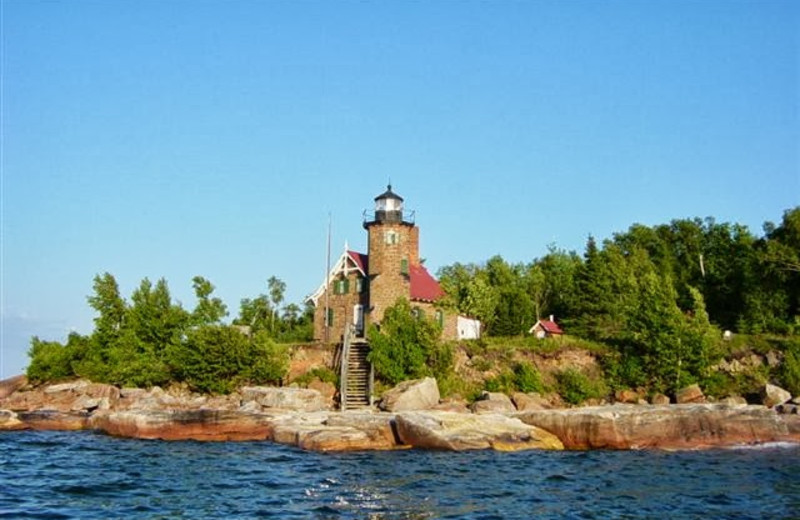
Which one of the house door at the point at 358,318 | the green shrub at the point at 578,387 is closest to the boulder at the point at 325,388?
the house door at the point at 358,318

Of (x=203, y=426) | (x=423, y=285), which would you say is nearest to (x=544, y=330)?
(x=423, y=285)

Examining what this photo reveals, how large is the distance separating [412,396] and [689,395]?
485 inches

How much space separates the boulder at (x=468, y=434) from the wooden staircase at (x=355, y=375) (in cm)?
938

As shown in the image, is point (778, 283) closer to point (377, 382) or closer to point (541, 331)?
point (541, 331)

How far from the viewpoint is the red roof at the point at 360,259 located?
41344mm

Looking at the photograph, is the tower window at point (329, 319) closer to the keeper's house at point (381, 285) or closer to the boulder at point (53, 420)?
the keeper's house at point (381, 285)

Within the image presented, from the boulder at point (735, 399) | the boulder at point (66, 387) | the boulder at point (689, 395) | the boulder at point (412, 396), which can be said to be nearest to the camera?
the boulder at point (412, 396)

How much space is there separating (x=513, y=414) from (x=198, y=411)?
437 inches

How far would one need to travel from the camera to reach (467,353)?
121ft

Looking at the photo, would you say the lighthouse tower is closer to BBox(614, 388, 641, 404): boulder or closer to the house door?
the house door

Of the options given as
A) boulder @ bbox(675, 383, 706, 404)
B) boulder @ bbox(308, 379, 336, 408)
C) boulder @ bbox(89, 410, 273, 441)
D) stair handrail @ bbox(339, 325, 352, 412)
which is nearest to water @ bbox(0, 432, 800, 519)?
boulder @ bbox(89, 410, 273, 441)

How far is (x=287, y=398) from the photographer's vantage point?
31.4m

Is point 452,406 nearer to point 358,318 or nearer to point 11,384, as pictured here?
point 358,318

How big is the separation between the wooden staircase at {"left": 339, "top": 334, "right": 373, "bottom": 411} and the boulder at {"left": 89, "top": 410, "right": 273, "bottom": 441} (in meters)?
7.08
